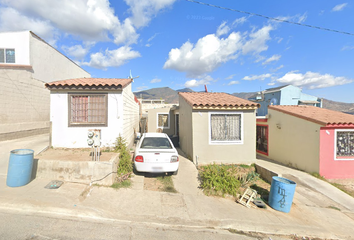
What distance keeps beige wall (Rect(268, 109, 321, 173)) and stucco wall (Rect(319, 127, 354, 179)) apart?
222 millimetres

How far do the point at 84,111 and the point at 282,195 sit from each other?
739cm

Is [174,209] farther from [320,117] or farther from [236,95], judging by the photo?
[236,95]

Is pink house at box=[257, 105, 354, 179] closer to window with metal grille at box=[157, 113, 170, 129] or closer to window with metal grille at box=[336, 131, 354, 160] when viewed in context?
window with metal grille at box=[336, 131, 354, 160]

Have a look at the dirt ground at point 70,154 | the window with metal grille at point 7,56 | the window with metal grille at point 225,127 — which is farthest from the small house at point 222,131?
the window with metal grille at point 7,56

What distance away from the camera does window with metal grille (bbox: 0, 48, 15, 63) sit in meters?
9.98

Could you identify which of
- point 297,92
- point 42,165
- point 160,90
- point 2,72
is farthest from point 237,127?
point 160,90

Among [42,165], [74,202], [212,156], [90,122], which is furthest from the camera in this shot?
[212,156]

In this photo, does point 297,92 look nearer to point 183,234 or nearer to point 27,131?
point 183,234

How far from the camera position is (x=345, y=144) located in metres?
7.58

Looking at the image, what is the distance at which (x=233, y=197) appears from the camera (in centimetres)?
507

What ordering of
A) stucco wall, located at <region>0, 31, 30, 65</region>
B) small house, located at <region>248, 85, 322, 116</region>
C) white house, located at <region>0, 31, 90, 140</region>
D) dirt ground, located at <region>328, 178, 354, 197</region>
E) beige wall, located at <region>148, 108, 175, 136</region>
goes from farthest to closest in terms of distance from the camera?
small house, located at <region>248, 85, 322, 116</region> < beige wall, located at <region>148, 108, 175, 136</region> < stucco wall, located at <region>0, 31, 30, 65</region> < white house, located at <region>0, 31, 90, 140</region> < dirt ground, located at <region>328, 178, 354, 197</region>

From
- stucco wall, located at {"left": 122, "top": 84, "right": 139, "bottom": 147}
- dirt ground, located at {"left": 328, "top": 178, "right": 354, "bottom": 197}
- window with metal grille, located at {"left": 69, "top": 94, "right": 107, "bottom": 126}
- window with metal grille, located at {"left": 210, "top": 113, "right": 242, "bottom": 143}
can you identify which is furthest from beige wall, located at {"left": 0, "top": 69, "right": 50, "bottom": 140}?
dirt ground, located at {"left": 328, "top": 178, "right": 354, "bottom": 197}

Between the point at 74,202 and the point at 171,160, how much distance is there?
107 inches

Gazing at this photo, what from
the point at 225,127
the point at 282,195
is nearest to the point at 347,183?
the point at 282,195
